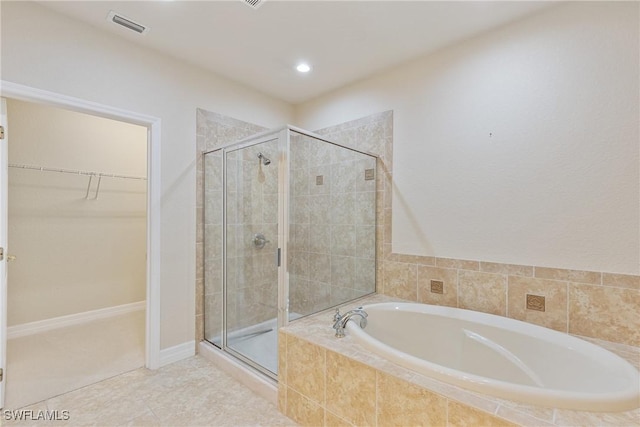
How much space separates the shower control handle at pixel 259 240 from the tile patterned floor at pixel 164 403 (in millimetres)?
996

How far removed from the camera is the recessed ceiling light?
2.52 metres

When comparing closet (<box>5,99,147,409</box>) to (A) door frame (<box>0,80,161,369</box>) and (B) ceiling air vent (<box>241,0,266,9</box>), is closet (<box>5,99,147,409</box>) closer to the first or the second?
(A) door frame (<box>0,80,161,369</box>)

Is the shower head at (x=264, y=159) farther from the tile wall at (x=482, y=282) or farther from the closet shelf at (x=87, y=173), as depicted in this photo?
the closet shelf at (x=87, y=173)

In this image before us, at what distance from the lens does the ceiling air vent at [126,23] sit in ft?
6.21

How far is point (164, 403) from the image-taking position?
1847 millimetres

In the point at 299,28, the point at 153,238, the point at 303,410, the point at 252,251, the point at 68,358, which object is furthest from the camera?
the point at 252,251

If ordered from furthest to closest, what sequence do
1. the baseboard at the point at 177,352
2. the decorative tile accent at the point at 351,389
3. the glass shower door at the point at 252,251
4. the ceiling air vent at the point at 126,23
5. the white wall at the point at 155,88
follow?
1. the baseboard at the point at 177,352
2. the glass shower door at the point at 252,251
3. the ceiling air vent at the point at 126,23
4. the white wall at the point at 155,88
5. the decorative tile accent at the point at 351,389

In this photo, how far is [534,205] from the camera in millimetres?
1899

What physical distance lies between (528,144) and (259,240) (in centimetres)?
205

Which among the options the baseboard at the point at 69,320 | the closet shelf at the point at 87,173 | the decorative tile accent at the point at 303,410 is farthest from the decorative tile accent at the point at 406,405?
the closet shelf at the point at 87,173

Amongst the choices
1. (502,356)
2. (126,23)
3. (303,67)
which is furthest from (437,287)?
(126,23)

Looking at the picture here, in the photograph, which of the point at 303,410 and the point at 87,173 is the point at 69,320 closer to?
the point at 87,173

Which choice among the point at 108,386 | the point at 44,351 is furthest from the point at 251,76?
the point at 44,351

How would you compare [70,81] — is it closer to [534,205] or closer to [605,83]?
[534,205]
